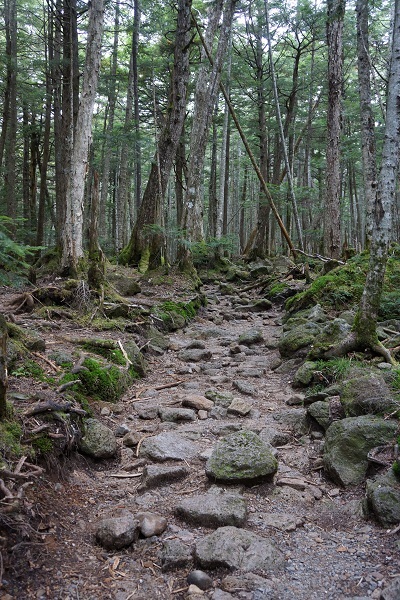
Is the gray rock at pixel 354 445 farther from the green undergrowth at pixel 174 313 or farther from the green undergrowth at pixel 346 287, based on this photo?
the green undergrowth at pixel 174 313

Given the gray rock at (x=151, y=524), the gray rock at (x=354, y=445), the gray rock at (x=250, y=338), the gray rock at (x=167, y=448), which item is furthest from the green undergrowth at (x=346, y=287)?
the gray rock at (x=151, y=524)

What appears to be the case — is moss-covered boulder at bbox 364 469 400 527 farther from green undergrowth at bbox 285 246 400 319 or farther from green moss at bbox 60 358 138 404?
green undergrowth at bbox 285 246 400 319

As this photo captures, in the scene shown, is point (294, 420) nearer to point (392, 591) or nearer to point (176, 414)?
point (176, 414)

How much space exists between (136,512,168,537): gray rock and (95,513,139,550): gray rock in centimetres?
5

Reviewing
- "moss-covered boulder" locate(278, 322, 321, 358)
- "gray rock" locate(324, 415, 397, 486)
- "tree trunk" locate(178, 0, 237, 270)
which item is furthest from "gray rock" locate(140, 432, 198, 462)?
"tree trunk" locate(178, 0, 237, 270)

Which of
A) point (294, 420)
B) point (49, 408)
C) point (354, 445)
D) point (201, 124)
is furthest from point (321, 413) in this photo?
point (201, 124)

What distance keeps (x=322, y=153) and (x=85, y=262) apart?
27.3 meters

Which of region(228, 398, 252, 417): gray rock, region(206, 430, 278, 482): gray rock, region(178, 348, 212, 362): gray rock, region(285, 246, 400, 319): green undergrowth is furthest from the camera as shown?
region(285, 246, 400, 319): green undergrowth

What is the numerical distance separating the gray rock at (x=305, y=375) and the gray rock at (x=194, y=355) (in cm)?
188

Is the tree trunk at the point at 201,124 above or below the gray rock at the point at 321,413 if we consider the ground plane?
above

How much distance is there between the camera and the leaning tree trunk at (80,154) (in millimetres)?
8133

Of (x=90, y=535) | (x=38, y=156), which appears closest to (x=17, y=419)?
(x=90, y=535)

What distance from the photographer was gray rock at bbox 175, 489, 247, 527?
3059mm

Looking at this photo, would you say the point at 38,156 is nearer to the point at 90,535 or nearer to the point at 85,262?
the point at 85,262
